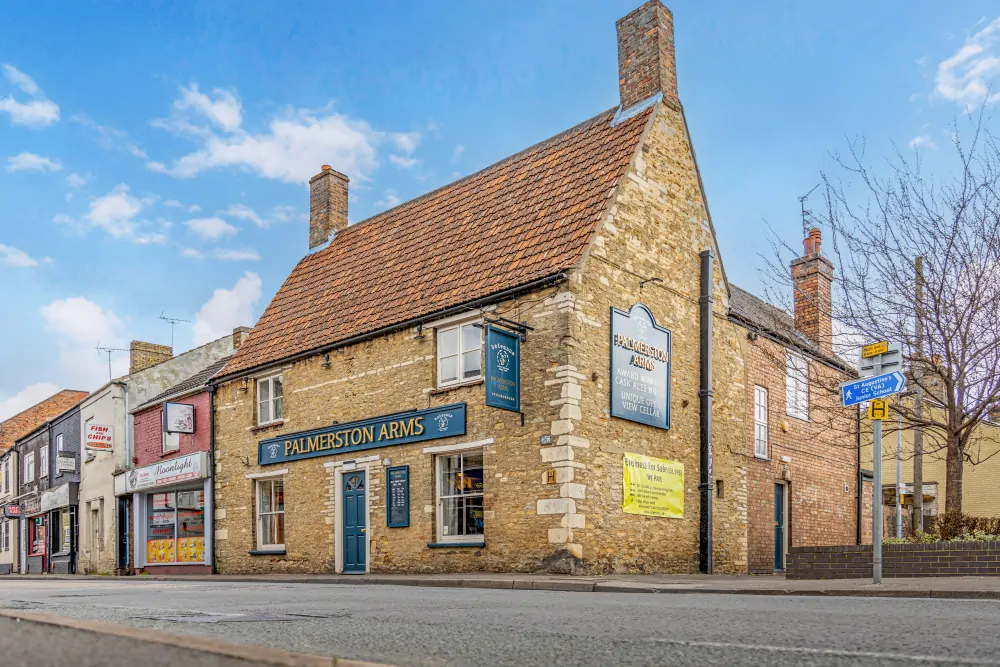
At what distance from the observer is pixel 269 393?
22.5m

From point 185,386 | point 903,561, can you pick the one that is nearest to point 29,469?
point 185,386

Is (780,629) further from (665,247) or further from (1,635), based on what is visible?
(665,247)

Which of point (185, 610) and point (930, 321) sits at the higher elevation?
point (930, 321)

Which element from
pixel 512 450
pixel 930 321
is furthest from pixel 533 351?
pixel 930 321

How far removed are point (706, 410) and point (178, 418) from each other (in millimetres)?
13723

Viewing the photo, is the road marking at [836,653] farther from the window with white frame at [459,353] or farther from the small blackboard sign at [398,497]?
the small blackboard sign at [398,497]

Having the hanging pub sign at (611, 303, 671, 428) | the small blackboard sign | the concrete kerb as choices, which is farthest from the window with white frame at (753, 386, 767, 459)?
the concrete kerb

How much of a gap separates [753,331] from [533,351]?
7.79 metres

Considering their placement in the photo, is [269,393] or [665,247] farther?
[269,393]

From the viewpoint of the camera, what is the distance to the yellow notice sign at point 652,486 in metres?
17.0

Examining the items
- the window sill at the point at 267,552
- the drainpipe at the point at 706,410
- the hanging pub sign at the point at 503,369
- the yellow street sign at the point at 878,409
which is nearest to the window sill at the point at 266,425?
the window sill at the point at 267,552

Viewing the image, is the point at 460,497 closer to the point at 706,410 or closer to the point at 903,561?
the point at 706,410

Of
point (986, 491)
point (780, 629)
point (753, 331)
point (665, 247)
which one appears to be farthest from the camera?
point (986, 491)

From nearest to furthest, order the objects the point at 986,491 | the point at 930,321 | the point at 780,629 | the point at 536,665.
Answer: the point at 536,665 < the point at 780,629 < the point at 930,321 < the point at 986,491
